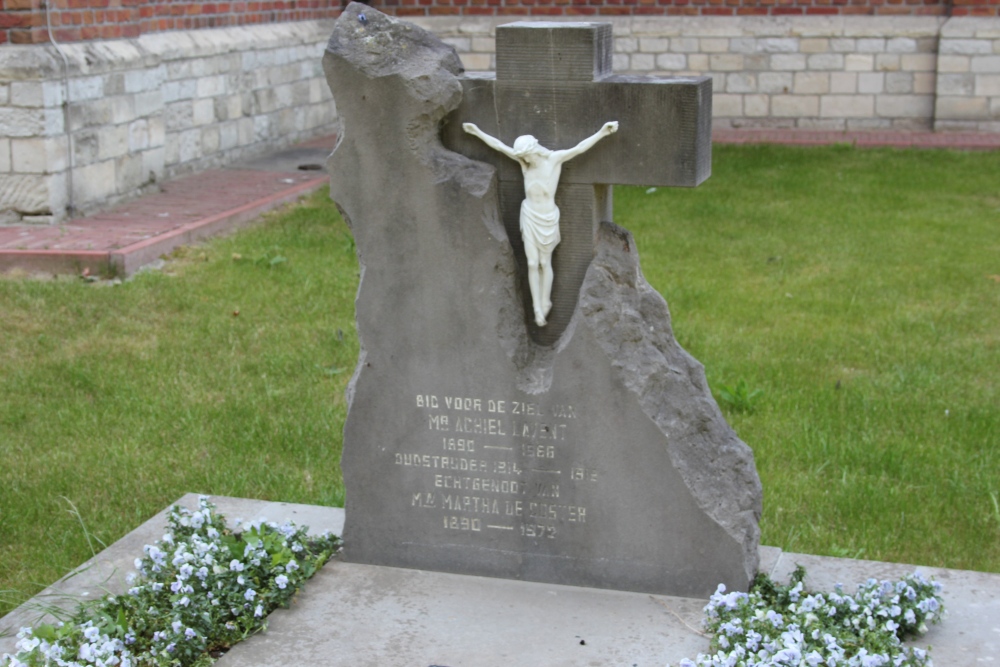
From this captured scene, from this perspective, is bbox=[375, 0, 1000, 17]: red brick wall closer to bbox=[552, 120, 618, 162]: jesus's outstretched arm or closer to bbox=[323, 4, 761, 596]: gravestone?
bbox=[323, 4, 761, 596]: gravestone

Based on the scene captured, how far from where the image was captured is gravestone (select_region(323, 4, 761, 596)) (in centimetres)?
412

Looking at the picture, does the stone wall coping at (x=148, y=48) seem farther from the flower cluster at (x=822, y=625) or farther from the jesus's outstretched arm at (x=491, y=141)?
the flower cluster at (x=822, y=625)

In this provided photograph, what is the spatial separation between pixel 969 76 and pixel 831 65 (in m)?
1.52

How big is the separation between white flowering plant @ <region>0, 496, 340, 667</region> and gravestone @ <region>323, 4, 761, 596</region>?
0.54m

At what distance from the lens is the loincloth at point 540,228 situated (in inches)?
164

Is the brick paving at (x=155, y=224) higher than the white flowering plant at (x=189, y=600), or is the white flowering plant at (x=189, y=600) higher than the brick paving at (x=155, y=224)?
the brick paving at (x=155, y=224)

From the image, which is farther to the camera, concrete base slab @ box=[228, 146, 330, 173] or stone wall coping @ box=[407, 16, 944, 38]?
stone wall coping @ box=[407, 16, 944, 38]

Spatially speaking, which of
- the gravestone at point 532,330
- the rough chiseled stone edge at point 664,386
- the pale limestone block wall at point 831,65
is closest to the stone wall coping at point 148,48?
the pale limestone block wall at point 831,65

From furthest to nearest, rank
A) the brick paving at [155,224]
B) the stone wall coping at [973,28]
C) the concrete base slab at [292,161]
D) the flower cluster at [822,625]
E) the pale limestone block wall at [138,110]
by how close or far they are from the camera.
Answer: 1. the stone wall coping at [973,28]
2. the concrete base slab at [292,161]
3. the pale limestone block wall at [138,110]
4. the brick paving at [155,224]
5. the flower cluster at [822,625]

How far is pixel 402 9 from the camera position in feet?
53.2

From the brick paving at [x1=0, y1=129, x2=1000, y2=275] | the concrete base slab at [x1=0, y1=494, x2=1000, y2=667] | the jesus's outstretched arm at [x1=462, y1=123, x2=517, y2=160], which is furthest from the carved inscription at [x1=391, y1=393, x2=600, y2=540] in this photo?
the brick paving at [x1=0, y1=129, x2=1000, y2=275]

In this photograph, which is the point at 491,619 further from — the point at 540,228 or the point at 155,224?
the point at 155,224

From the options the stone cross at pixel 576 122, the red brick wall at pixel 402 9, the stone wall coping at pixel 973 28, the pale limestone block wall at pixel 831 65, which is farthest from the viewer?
the pale limestone block wall at pixel 831 65

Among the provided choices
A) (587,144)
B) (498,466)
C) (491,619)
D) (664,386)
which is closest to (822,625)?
(664,386)
